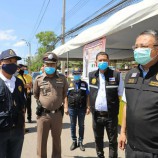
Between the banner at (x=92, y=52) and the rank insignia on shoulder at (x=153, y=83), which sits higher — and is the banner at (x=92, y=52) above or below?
above

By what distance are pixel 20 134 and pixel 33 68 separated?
7422 centimetres

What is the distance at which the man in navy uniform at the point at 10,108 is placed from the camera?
3.12 metres

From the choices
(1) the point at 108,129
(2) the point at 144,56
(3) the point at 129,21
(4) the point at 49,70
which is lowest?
(1) the point at 108,129

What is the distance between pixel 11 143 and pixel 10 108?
0.50 m

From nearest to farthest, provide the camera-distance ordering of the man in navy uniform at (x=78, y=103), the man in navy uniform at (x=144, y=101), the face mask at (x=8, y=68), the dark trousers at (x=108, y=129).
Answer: the man in navy uniform at (x=144, y=101) < the face mask at (x=8, y=68) < the dark trousers at (x=108, y=129) < the man in navy uniform at (x=78, y=103)

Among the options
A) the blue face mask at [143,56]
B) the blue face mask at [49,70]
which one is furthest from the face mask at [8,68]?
the blue face mask at [143,56]

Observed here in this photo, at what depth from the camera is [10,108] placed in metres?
3.15

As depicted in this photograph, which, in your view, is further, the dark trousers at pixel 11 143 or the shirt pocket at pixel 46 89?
the shirt pocket at pixel 46 89

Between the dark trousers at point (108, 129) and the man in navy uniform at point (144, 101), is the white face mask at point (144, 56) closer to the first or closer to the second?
the man in navy uniform at point (144, 101)

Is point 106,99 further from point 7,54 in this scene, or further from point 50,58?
point 7,54

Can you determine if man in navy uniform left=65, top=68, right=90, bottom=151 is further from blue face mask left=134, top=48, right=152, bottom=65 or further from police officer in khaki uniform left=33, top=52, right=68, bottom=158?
blue face mask left=134, top=48, right=152, bottom=65

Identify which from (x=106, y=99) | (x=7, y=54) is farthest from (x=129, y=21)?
(x=7, y=54)

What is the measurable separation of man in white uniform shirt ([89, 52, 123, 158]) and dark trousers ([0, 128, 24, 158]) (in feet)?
4.84

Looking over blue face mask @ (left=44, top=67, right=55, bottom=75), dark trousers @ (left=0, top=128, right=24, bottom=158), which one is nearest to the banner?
blue face mask @ (left=44, top=67, right=55, bottom=75)
